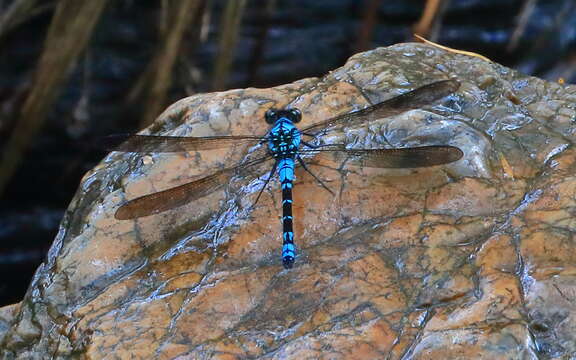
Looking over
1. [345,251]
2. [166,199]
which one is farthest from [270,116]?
[345,251]

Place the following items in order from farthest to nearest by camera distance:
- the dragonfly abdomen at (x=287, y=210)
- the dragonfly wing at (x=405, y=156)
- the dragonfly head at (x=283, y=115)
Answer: the dragonfly head at (x=283, y=115) → the dragonfly wing at (x=405, y=156) → the dragonfly abdomen at (x=287, y=210)

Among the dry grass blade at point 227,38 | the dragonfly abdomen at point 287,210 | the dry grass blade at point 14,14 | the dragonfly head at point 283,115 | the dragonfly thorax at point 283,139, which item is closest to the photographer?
the dragonfly abdomen at point 287,210

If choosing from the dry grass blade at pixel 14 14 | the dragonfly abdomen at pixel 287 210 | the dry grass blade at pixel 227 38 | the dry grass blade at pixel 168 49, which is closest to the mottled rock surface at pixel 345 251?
the dragonfly abdomen at pixel 287 210

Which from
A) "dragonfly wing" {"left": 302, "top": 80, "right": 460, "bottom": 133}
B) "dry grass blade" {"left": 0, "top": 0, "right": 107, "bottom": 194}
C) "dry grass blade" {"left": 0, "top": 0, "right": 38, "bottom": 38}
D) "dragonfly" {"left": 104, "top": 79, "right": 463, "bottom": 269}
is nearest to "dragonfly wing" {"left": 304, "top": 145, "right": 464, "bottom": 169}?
"dragonfly" {"left": 104, "top": 79, "right": 463, "bottom": 269}

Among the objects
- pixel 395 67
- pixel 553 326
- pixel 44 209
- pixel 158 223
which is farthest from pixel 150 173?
pixel 44 209

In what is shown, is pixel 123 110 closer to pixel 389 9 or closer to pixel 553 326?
pixel 389 9

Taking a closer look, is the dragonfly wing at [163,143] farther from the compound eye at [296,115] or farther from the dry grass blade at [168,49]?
the dry grass blade at [168,49]

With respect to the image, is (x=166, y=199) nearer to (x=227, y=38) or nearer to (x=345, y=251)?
(x=345, y=251)
